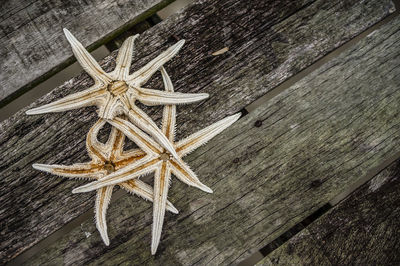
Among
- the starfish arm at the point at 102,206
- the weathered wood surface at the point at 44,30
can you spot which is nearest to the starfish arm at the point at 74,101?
the weathered wood surface at the point at 44,30

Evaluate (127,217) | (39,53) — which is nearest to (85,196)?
(127,217)

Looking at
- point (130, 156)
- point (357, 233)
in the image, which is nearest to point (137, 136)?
point (130, 156)

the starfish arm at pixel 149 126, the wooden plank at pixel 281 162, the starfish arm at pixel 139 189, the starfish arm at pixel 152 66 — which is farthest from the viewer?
the wooden plank at pixel 281 162

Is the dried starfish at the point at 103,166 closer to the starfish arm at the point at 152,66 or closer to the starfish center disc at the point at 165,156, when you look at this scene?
the starfish center disc at the point at 165,156

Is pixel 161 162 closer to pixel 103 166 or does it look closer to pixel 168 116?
pixel 168 116

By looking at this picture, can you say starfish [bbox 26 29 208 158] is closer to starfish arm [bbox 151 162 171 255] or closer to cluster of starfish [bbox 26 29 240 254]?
cluster of starfish [bbox 26 29 240 254]

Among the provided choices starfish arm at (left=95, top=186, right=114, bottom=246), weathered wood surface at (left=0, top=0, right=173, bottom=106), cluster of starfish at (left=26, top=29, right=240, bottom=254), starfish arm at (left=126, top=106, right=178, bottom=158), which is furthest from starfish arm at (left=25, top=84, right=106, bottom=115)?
starfish arm at (left=95, top=186, right=114, bottom=246)

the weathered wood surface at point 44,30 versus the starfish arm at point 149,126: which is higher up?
the weathered wood surface at point 44,30
